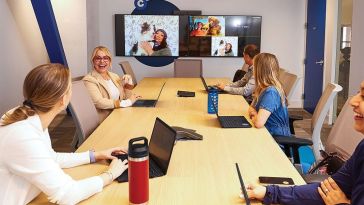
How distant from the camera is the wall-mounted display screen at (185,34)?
7.10m

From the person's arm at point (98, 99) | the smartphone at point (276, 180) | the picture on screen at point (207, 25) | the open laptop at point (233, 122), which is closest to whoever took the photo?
the smartphone at point (276, 180)

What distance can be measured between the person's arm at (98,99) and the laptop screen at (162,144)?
149cm

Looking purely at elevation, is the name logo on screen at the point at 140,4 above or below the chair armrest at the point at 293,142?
above

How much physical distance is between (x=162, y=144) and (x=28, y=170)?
608 millimetres

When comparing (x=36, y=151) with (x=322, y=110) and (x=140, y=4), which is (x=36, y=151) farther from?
(x=140, y=4)

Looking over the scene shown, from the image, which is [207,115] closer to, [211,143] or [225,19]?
[211,143]

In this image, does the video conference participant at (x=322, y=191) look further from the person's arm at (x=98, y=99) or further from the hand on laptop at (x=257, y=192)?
the person's arm at (x=98, y=99)

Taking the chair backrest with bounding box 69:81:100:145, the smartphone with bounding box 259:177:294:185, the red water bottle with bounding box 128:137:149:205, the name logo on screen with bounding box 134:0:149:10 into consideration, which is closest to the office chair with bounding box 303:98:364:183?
the smartphone with bounding box 259:177:294:185

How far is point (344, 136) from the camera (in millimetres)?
2295

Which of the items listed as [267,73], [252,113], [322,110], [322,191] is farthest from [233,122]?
[322,191]

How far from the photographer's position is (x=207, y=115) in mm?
2988

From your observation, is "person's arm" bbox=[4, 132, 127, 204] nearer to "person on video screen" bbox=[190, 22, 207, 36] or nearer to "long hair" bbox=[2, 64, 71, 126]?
"long hair" bbox=[2, 64, 71, 126]

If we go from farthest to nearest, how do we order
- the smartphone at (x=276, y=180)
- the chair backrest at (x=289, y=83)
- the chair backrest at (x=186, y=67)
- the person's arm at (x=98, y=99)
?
the chair backrest at (x=186, y=67), the chair backrest at (x=289, y=83), the person's arm at (x=98, y=99), the smartphone at (x=276, y=180)

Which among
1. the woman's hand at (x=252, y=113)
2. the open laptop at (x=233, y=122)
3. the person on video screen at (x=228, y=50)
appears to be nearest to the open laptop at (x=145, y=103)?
the open laptop at (x=233, y=122)
